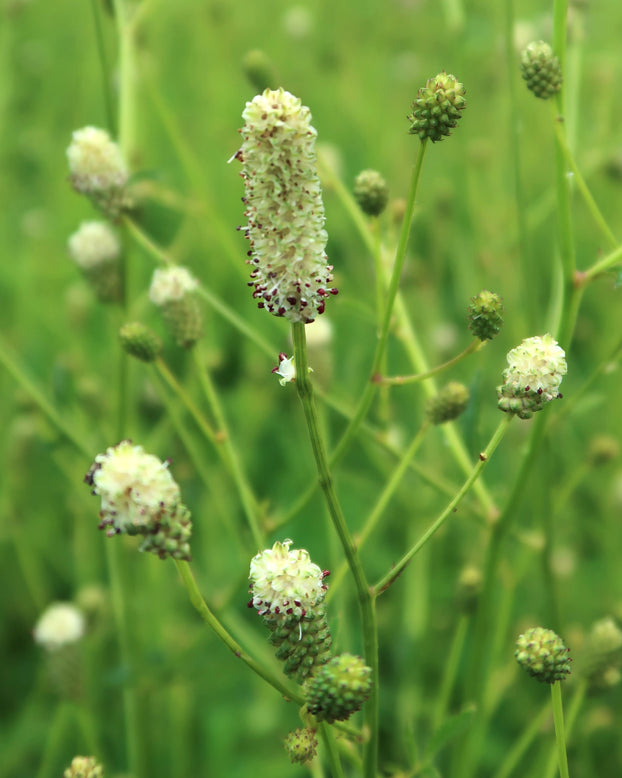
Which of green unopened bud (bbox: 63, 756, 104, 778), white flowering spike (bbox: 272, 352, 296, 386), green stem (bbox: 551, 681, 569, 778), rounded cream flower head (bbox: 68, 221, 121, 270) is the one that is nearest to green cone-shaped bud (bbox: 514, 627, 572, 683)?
green stem (bbox: 551, 681, 569, 778)

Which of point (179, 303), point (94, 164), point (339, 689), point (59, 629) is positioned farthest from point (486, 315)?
point (59, 629)

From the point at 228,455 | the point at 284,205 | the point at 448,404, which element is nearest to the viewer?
the point at 284,205

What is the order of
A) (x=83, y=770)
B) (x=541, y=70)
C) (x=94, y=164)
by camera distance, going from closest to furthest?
(x=83, y=770) → (x=541, y=70) → (x=94, y=164)

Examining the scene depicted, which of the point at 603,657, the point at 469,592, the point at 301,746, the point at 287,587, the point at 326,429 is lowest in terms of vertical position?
the point at 301,746

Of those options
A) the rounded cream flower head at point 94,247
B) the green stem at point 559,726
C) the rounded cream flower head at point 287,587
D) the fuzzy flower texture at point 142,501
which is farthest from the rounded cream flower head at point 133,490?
the rounded cream flower head at point 94,247

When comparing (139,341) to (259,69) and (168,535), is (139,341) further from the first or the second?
(259,69)

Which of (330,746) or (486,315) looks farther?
(486,315)

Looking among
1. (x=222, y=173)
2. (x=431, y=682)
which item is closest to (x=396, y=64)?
(x=222, y=173)
